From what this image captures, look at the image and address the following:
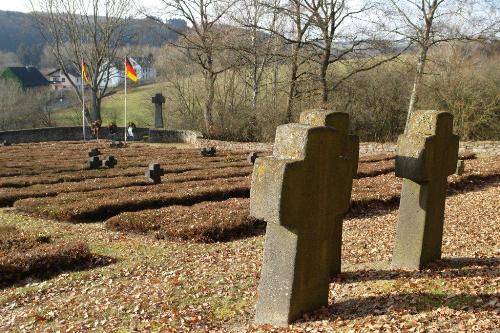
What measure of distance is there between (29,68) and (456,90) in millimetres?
72277

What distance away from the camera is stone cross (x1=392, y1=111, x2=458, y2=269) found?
6489 millimetres

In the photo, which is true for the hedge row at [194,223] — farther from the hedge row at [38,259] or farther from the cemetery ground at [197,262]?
the hedge row at [38,259]

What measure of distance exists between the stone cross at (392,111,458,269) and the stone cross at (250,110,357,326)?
52.8 inches

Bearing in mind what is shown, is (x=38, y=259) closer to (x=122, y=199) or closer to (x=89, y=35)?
(x=122, y=199)

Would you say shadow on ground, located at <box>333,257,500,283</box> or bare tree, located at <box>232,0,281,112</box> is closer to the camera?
shadow on ground, located at <box>333,257,500,283</box>

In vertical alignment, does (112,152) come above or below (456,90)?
below

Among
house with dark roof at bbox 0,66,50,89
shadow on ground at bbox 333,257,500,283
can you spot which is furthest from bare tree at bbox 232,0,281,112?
house with dark roof at bbox 0,66,50,89

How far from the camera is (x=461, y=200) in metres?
13.6

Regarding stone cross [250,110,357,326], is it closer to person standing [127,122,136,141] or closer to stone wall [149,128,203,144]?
stone wall [149,128,203,144]

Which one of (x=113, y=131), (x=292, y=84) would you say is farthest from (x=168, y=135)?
(x=292, y=84)

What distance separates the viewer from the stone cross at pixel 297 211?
497 cm

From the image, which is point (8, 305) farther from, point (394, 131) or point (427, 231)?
point (394, 131)

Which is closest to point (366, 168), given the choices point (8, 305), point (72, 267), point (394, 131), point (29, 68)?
point (72, 267)

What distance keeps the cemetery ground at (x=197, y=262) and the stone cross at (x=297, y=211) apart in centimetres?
30
